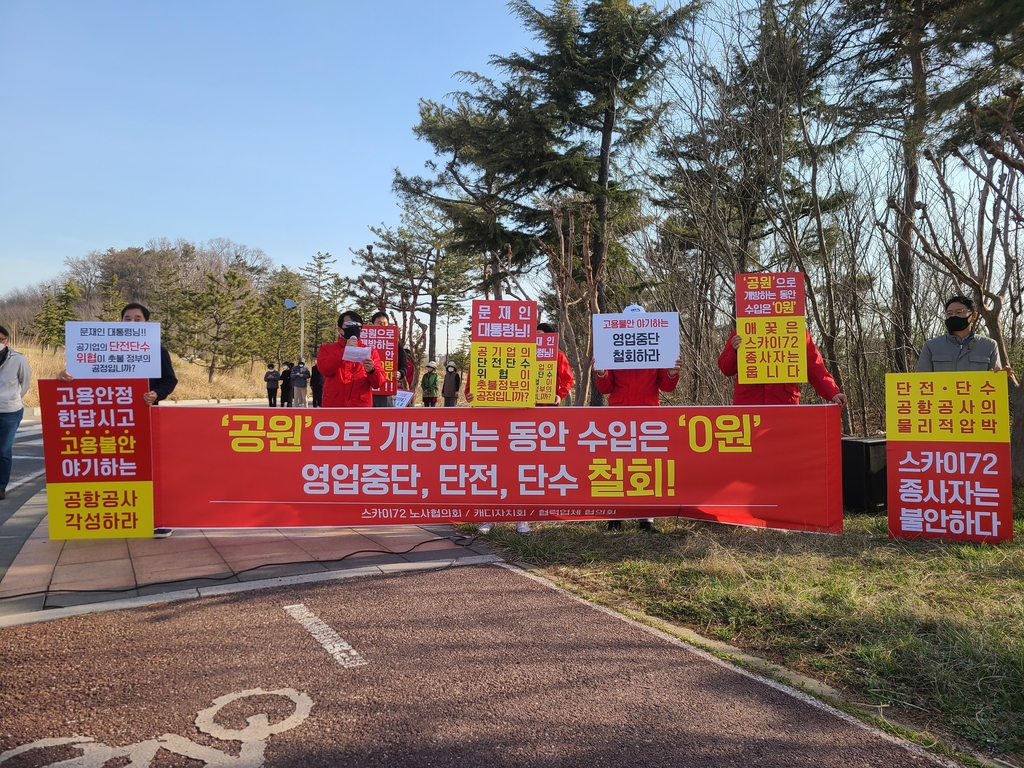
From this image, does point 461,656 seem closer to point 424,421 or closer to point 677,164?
point 424,421

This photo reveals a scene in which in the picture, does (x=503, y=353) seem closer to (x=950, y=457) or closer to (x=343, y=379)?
(x=343, y=379)

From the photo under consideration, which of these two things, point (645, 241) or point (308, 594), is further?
point (645, 241)

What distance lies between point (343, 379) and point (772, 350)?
3880mm

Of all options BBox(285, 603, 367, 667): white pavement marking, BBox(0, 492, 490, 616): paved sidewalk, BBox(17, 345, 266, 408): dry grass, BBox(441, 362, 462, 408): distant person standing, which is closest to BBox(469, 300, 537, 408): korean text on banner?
BBox(0, 492, 490, 616): paved sidewalk

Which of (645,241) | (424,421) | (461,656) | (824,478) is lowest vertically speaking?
(461,656)

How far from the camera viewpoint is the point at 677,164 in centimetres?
969

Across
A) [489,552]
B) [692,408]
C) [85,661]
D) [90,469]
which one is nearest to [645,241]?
[692,408]

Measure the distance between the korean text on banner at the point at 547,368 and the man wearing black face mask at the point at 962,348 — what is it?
3.47m

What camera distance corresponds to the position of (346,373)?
6.41 meters

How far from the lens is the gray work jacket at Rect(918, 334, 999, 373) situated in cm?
567

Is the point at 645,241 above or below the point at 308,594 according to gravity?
above

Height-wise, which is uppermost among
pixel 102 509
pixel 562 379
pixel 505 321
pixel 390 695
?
pixel 505 321

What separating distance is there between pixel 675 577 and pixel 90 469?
4.48 m

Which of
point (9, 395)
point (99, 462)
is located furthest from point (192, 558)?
point (9, 395)
